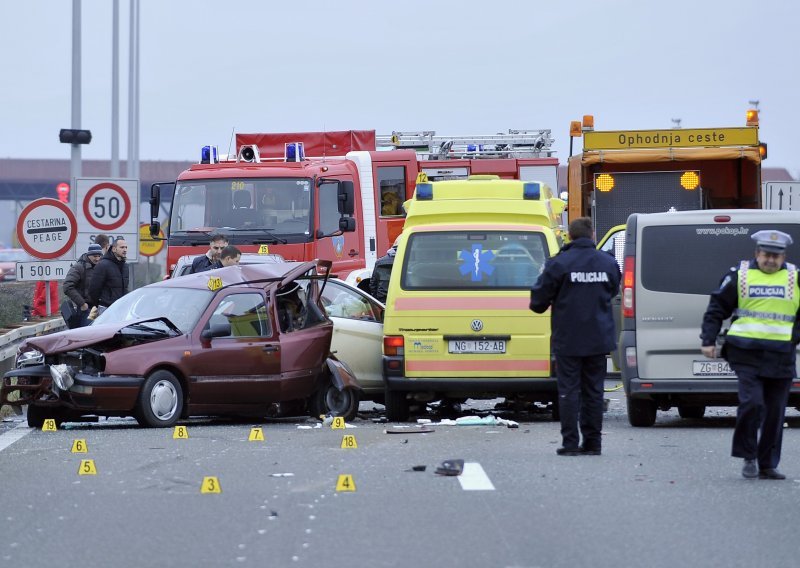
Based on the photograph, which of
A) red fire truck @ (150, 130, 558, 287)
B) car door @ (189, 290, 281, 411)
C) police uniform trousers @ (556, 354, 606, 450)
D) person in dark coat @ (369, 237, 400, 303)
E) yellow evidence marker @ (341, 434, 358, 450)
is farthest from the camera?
red fire truck @ (150, 130, 558, 287)

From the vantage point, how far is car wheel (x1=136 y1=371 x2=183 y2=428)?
15.4 metres

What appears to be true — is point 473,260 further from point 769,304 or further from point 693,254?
point 769,304

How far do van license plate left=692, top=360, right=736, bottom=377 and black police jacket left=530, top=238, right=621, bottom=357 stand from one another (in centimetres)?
218

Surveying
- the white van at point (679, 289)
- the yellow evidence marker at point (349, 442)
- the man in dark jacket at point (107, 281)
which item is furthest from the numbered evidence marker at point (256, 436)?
the man in dark jacket at point (107, 281)

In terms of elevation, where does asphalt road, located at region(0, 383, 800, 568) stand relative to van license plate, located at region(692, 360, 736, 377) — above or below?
below

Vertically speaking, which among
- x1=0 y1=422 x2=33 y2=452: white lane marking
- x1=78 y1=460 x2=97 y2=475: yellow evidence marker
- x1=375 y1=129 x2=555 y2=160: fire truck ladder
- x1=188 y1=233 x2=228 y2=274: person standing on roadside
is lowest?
x1=0 y1=422 x2=33 y2=452: white lane marking

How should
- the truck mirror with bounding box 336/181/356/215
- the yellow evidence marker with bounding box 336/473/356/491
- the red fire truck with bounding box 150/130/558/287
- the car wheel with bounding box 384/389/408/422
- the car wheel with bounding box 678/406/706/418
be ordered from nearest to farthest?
the yellow evidence marker with bounding box 336/473/356/491, the car wheel with bounding box 384/389/408/422, the car wheel with bounding box 678/406/706/418, the red fire truck with bounding box 150/130/558/287, the truck mirror with bounding box 336/181/356/215

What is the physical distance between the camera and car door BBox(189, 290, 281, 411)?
52.1ft

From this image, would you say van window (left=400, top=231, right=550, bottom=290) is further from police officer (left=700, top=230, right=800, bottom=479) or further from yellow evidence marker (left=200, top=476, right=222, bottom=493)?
yellow evidence marker (left=200, top=476, right=222, bottom=493)

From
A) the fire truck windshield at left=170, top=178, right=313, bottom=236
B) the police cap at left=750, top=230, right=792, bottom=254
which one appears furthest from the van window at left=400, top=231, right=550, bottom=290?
the fire truck windshield at left=170, top=178, right=313, bottom=236

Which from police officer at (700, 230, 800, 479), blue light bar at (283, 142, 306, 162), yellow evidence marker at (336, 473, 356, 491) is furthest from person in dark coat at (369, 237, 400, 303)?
yellow evidence marker at (336, 473, 356, 491)

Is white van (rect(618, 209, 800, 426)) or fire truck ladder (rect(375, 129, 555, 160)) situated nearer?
white van (rect(618, 209, 800, 426))

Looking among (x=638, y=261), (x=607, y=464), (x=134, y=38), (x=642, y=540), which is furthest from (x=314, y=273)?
(x=134, y=38)

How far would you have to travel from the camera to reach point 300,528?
9102 mm
